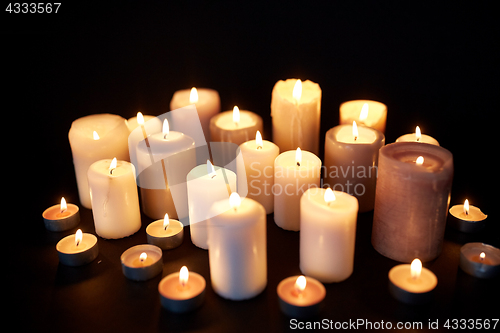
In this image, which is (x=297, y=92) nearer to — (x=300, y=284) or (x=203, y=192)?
(x=203, y=192)

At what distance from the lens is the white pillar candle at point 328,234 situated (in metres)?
1.15

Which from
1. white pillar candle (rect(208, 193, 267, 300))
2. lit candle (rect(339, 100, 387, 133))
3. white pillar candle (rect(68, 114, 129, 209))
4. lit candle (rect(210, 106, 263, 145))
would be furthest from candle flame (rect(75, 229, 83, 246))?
lit candle (rect(339, 100, 387, 133))

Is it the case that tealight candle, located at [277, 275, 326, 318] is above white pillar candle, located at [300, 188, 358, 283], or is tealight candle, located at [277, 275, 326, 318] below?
below

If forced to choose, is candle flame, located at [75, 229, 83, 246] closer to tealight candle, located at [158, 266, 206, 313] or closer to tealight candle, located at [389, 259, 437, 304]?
tealight candle, located at [158, 266, 206, 313]

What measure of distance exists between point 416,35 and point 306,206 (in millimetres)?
1196

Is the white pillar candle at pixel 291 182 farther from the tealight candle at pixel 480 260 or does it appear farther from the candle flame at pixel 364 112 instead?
the tealight candle at pixel 480 260

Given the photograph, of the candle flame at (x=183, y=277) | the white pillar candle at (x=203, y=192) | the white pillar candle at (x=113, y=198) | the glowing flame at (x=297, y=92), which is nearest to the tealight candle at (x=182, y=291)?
the candle flame at (x=183, y=277)

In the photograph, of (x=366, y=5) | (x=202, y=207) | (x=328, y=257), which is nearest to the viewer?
(x=328, y=257)

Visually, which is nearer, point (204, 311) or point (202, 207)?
point (204, 311)

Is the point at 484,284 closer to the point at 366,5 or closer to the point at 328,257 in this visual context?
the point at 328,257

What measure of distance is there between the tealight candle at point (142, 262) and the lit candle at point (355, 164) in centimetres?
58

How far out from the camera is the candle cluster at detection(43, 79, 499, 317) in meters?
1.13

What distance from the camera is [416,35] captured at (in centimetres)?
202

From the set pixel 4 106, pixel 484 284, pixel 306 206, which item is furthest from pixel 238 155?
pixel 4 106
